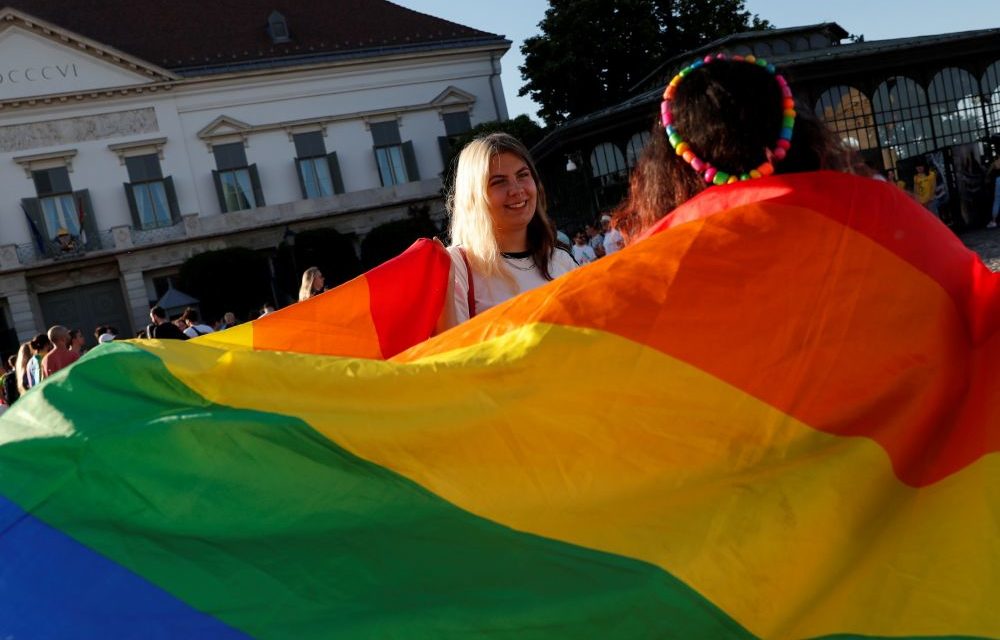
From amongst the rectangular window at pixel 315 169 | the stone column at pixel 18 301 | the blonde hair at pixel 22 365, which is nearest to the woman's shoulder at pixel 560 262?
the blonde hair at pixel 22 365

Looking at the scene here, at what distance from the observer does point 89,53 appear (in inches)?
1337

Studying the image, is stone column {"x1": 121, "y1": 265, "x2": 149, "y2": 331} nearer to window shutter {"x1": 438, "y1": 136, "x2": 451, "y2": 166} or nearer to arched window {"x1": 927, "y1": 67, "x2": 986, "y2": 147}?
window shutter {"x1": 438, "y1": 136, "x2": 451, "y2": 166}

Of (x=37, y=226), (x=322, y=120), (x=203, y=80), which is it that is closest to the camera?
(x=37, y=226)

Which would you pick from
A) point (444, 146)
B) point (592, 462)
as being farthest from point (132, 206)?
point (592, 462)

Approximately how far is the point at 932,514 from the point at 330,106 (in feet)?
121

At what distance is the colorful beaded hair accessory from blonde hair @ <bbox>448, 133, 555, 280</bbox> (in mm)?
1330

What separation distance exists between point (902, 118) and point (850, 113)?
1.64 meters

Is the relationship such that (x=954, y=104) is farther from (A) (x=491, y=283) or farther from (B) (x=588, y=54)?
(A) (x=491, y=283)

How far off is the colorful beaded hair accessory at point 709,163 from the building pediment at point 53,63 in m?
35.2

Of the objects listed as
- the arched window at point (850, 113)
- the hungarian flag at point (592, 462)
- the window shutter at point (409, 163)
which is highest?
the window shutter at point (409, 163)

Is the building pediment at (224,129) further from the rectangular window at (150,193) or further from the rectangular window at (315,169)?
the rectangular window at (150,193)

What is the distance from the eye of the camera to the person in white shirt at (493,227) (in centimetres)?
402

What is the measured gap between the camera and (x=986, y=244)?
15.8 metres

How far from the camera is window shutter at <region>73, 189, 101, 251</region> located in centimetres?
3331
